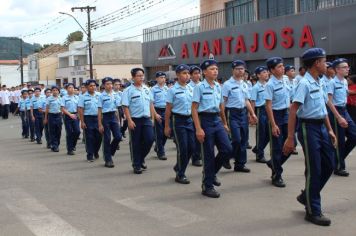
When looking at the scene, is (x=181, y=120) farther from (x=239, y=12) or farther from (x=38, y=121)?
(x=239, y=12)

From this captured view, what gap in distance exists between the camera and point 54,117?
543 inches

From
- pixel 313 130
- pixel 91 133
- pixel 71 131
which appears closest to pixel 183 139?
pixel 313 130

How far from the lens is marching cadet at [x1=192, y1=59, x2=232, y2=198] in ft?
23.6

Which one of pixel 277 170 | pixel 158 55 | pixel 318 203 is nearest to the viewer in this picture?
pixel 318 203

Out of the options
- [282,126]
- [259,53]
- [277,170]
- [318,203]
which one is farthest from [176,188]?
[259,53]

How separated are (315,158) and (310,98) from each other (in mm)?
677

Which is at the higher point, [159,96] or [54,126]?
[159,96]

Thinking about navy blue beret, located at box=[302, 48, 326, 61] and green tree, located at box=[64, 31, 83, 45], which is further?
green tree, located at box=[64, 31, 83, 45]

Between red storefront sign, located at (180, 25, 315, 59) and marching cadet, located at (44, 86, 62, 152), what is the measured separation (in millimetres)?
10252

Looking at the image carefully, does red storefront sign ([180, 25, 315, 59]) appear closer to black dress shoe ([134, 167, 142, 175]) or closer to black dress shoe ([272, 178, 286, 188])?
black dress shoe ([134, 167, 142, 175])

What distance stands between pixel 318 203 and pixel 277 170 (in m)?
1.98

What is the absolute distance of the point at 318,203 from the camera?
18.8 feet

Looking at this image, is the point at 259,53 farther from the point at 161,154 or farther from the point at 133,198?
the point at 133,198

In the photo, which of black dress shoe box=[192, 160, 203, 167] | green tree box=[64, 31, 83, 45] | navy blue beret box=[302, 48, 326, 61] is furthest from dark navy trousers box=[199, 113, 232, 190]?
green tree box=[64, 31, 83, 45]
